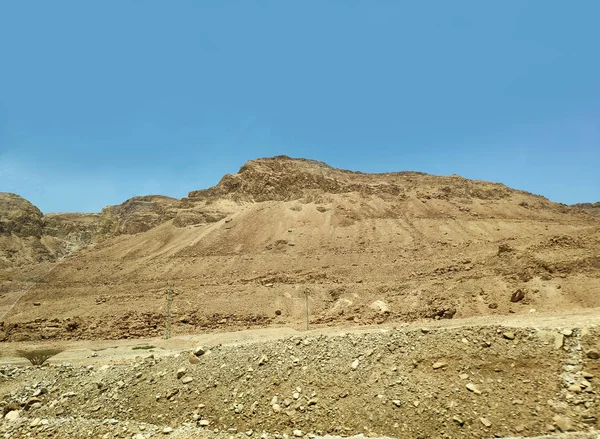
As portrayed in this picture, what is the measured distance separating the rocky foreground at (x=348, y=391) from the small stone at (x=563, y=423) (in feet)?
0.05

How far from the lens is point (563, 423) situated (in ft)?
22.7

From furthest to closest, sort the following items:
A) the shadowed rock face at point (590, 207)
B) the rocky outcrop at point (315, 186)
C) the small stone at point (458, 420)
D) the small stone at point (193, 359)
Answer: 1. the shadowed rock face at point (590, 207)
2. the rocky outcrop at point (315, 186)
3. the small stone at point (193, 359)
4. the small stone at point (458, 420)

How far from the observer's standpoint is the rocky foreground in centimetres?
734

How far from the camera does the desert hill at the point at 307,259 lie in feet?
77.1

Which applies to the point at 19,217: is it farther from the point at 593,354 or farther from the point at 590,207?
the point at 590,207

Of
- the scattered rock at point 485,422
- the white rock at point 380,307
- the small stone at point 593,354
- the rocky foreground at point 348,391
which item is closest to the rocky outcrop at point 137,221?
the white rock at point 380,307

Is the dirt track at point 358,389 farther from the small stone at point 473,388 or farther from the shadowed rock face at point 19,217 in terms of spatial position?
the shadowed rock face at point 19,217

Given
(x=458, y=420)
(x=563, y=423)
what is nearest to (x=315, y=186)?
(x=458, y=420)

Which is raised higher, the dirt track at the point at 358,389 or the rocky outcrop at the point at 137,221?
the rocky outcrop at the point at 137,221

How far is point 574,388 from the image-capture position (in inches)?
290

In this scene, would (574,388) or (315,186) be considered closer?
(574,388)

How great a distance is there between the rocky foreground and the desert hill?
12817 millimetres

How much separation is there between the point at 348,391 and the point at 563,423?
12.3ft

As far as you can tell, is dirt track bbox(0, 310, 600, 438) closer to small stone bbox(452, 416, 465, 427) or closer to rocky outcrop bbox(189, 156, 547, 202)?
small stone bbox(452, 416, 465, 427)
